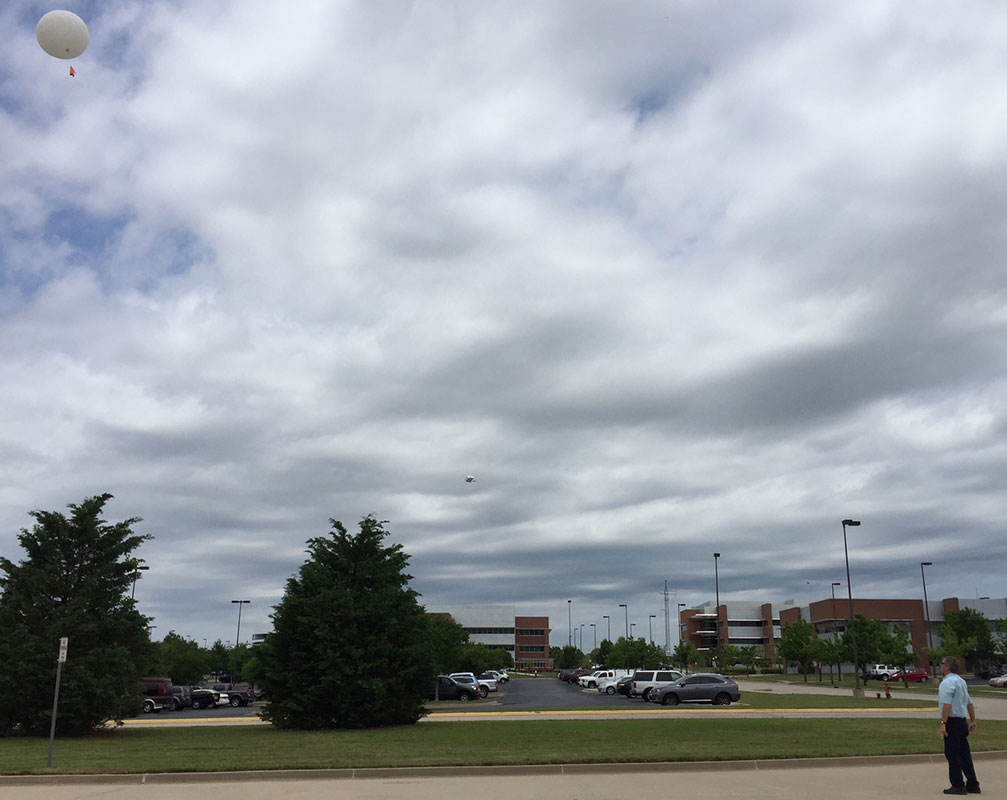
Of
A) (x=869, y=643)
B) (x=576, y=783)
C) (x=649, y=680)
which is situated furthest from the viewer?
(x=869, y=643)

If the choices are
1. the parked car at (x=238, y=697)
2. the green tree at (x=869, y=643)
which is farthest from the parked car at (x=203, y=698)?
the green tree at (x=869, y=643)

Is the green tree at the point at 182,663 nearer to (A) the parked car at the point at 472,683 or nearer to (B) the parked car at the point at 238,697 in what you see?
(B) the parked car at the point at 238,697

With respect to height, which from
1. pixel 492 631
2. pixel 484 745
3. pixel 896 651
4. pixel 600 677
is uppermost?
pixel 492 631

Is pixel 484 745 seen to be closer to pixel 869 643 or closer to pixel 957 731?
pixel 957 731

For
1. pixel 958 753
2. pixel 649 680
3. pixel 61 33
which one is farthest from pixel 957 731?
pixel 649 680

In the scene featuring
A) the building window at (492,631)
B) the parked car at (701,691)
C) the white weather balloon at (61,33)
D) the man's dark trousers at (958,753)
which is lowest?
the parked car at (701,691)

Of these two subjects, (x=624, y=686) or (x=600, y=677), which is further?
(x=600, y=677)

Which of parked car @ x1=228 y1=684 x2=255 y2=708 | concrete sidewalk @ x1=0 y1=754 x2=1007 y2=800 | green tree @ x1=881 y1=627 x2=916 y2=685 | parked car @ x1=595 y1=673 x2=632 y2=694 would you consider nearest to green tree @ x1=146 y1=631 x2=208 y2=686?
parked car @ x1=228 y1=684 x2=255 y2=708

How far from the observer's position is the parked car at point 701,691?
42.6 meters

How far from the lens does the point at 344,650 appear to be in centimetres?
2809

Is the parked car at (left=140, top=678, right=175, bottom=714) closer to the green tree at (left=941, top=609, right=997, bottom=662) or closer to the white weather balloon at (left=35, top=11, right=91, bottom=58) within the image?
the white weather balloon at (left=35, top=11, right=91, bottom=58)

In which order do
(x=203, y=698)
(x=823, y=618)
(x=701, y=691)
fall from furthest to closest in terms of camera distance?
(x=823, y=618)
(x=203, y=698)
(x=701, y=691)

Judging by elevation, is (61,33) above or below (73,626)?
above

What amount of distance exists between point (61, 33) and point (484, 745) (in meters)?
15.8
